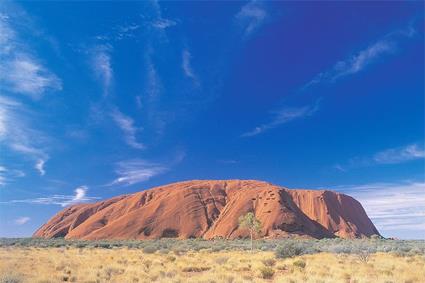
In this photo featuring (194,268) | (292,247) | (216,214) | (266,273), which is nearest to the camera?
(266,273)

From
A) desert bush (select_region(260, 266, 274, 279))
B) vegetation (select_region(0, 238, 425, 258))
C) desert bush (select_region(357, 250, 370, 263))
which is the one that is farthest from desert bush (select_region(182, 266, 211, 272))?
desert bush (select_region(357, 250, 370, 263))

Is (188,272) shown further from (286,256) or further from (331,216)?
(331,216)

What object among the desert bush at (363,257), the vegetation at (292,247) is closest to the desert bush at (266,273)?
the desert bush at (363,257)

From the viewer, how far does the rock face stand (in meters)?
93.7

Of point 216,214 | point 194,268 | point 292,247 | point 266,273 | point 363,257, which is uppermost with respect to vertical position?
point 216,214

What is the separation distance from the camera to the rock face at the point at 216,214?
93.7m

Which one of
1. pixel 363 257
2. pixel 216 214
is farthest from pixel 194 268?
pixel 216 214

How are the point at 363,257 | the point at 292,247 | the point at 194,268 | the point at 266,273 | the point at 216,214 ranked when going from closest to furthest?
the point at 266,273, the point at 194,268, the point at 363,257, the point at 292,247, the point at 216,214

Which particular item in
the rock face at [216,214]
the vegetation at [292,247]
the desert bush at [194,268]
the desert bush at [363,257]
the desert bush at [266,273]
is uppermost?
the rock face at [216,214]

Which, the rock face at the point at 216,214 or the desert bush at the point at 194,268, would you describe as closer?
the desert bush at the point at 194,268

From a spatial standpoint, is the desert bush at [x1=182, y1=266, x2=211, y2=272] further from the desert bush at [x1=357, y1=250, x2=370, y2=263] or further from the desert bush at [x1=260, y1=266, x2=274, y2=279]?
the desert bush at [x1=357, y1=250, x2=370, y2=263]

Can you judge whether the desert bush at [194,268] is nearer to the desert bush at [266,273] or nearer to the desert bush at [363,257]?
the desert bush at [266,273]

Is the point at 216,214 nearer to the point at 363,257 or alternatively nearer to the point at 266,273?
the point at 363,257

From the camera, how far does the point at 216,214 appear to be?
107000mm
